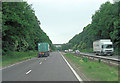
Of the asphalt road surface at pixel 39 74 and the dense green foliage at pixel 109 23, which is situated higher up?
the dense green foliage at pixel 109 23

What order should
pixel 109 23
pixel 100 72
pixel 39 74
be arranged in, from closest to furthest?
pixel 100 72
pixel 39 74
pixel 109 23

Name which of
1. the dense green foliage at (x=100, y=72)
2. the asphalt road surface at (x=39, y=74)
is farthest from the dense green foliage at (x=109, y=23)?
the asphalt road surface at (x=39, y=74)

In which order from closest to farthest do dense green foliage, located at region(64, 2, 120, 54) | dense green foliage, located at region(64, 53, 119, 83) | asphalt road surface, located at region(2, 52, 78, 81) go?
dense green foliage, located at region(64, 53, 119, 83)
asphalt road surface, located at region(2, 52, 78, 81)
dense green foliage, located at region(64, 2, 120, 54)

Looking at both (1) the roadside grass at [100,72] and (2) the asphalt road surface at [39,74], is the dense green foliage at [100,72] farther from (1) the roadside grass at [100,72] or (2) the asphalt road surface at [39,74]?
(2) the asphalt road surface at [39,74]

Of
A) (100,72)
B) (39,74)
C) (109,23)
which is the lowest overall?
(39,74)

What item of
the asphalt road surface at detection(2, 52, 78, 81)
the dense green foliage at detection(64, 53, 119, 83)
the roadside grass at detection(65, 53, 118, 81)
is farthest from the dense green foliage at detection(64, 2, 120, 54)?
the asphalt road surface at detection(2, 52, 78, 81)

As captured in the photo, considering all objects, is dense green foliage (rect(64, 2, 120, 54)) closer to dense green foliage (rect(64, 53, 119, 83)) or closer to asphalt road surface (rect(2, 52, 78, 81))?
dense green foliage (rect(64, 53, 119, 83))

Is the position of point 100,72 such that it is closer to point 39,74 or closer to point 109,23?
point 39,74

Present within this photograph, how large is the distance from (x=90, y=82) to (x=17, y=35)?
23.5 metres

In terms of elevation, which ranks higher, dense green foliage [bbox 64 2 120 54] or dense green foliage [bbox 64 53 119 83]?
dense green foliage [bbox 64 2 120 54]

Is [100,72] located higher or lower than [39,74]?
higher

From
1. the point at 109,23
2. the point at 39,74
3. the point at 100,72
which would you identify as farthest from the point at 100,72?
the point at 109,23

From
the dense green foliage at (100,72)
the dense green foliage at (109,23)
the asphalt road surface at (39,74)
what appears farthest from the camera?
the dense green foliage at (109,23)

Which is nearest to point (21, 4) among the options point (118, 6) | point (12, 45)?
point (12, 45)
